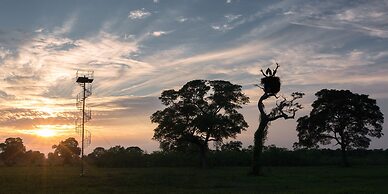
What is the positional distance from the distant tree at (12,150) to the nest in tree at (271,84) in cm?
10678

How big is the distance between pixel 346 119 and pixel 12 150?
105340 millimetres

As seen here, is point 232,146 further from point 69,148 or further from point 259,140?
point 69,148

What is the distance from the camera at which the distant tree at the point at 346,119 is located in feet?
229

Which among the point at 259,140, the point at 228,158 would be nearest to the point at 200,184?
the point at 259,140

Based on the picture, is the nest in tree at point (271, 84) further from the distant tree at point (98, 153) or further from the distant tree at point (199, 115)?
the distant tree at point (98, 153)

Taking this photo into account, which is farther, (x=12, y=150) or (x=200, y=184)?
(x=12, y=150)

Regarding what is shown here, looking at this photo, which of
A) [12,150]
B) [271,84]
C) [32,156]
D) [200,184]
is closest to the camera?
[200,184]

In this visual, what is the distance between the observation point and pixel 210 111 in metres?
70.8

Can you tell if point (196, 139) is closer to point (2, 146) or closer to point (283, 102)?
point (283, 102)

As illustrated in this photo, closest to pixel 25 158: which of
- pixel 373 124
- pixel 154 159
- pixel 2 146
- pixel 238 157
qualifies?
pixel 2 146

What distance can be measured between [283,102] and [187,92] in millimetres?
21013

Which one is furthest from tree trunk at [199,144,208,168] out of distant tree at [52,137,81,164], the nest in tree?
distant tree at [52,137,81,164]

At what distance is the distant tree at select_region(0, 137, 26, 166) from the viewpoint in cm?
13688

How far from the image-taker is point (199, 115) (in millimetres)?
69562
